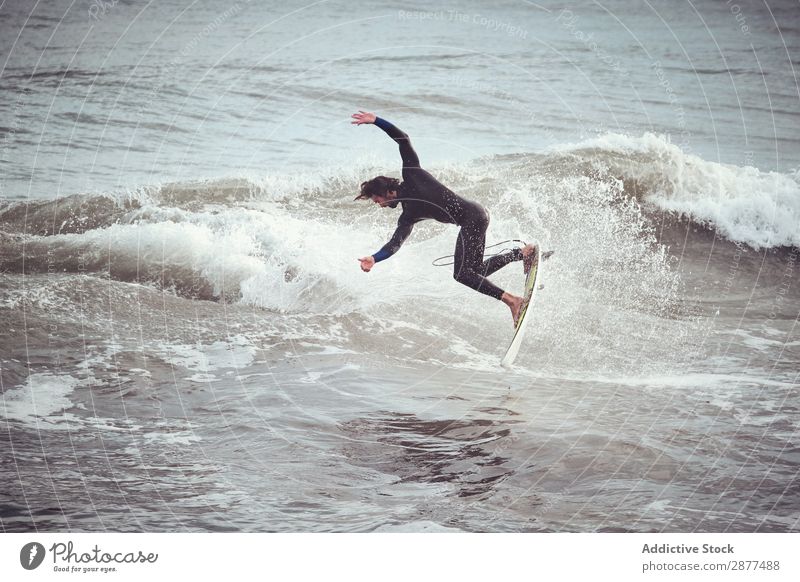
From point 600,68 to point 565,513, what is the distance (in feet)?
14.0

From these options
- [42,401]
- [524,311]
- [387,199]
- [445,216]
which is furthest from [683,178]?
[42,401]

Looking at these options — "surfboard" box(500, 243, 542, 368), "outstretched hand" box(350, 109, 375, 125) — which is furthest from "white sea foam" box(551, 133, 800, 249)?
"outstretched hand" box(350, 109, 375, 125)

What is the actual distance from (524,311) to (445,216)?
A: 74 centimetres

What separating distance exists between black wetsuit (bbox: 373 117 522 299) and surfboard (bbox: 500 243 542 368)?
12 cm

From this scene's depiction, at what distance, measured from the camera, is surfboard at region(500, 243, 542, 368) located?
4.49 metres

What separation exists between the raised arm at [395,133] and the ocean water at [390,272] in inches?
48.1

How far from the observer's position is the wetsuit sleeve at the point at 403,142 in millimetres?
3873

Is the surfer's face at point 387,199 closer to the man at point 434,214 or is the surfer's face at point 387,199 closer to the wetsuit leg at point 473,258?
the man at point 434,214

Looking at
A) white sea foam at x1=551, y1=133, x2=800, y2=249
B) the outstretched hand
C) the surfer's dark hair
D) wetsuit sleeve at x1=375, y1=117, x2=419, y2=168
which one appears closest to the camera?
the outstretched hand

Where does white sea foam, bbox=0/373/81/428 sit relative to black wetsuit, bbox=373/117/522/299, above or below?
below

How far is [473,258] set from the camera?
4418mm

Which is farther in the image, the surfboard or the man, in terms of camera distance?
the surfboard

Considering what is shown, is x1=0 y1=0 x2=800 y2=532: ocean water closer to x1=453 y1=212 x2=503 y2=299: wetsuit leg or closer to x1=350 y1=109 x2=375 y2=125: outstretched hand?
x1=453 y1=212 x2=503 y2=299: wetsuit leg

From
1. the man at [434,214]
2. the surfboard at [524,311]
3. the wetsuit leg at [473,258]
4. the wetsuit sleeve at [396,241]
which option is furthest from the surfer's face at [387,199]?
the surfboard at [524,311]
